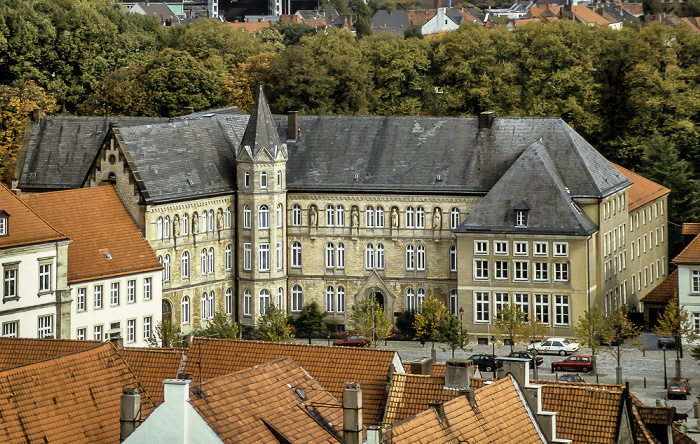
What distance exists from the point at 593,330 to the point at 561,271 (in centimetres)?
779

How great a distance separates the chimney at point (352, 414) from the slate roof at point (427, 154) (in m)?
66.7

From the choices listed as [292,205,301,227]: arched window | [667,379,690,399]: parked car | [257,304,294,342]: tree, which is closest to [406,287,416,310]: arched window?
[292,205,301,227]: arched window

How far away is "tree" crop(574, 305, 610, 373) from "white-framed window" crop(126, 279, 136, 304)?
27225 millimetres

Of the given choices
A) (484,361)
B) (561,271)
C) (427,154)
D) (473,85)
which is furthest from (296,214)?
(473,85)

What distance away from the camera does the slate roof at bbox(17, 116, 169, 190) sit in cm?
12075

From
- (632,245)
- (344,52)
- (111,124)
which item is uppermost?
(344,52)

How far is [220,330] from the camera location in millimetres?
105438

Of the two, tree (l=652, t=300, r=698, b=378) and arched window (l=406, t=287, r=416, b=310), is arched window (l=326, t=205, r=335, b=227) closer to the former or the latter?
arched window (l=406, t=287, r=416, b=310)

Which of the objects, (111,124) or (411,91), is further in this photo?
(411,91)

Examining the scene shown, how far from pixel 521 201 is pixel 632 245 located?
15273 mm

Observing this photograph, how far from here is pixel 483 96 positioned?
14400 cm

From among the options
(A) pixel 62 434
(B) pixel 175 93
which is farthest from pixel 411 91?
(A) pixel 62 434

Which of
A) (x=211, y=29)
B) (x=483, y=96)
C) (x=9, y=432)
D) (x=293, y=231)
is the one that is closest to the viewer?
(x=9, y=432)

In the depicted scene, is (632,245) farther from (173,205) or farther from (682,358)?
(173,205)
